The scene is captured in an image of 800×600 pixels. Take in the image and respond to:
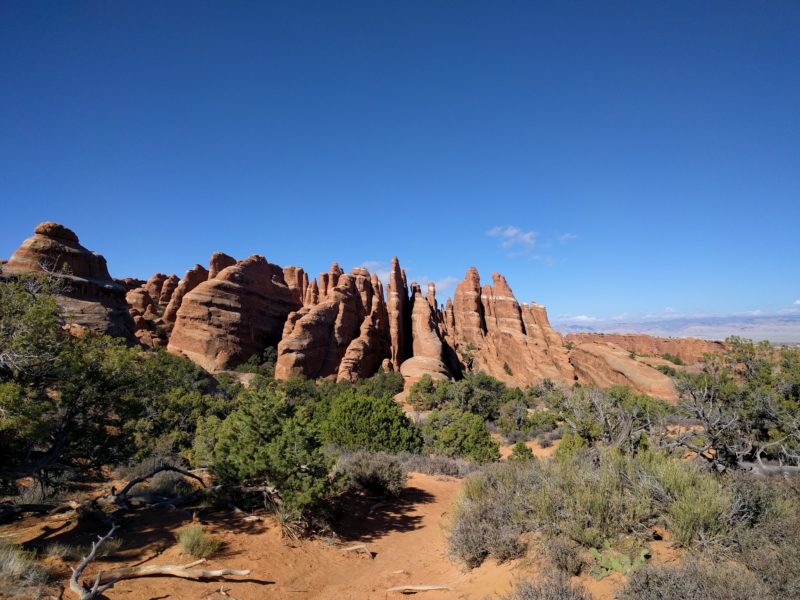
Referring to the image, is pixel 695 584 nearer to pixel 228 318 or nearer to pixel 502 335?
pixel 228 318

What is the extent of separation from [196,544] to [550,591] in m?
5.84

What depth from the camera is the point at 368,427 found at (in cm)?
1678

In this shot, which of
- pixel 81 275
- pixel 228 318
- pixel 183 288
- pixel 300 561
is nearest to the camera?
pixel 300 561

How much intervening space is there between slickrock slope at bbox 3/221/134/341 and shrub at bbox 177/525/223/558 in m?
29.3

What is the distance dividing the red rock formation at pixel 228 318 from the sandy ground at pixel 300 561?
3742 centimetres

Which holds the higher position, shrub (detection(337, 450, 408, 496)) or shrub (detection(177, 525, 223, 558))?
shrub (detection(177, 525, 223, 558))

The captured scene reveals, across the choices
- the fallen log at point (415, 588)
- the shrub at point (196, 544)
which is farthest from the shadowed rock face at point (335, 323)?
the fallen log at point (415, 588)

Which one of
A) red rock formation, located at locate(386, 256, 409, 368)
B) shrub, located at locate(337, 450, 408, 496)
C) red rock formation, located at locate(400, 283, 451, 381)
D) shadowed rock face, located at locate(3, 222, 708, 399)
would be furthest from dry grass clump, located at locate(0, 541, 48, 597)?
red rock formation, located at locate(386, 256, 409, 368)

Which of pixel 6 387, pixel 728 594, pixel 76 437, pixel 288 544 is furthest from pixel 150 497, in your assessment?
pixel 728 594

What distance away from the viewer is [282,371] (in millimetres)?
44000

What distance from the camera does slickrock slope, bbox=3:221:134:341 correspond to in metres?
30.4

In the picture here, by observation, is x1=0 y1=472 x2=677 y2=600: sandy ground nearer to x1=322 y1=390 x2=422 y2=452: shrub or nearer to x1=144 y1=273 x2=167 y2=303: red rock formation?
x1=322 y1=390 x2=422 y2=452: shrub

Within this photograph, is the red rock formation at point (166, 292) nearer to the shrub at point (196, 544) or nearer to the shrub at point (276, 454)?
the shrub at point (276, 454)

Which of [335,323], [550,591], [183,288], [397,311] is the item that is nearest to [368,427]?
[550,591]
